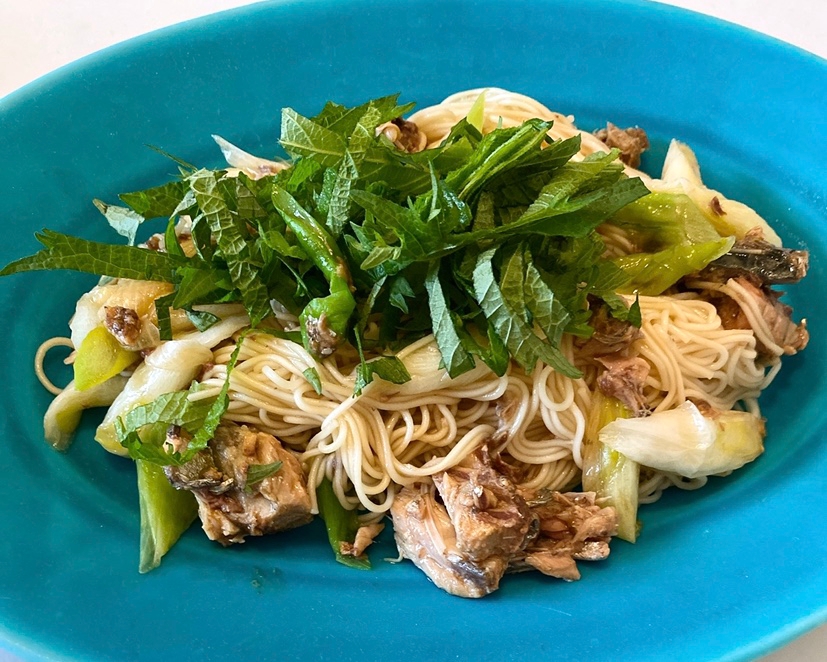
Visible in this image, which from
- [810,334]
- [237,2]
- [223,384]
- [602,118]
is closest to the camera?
[223,384]

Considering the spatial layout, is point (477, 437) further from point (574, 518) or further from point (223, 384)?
point (223, 384)

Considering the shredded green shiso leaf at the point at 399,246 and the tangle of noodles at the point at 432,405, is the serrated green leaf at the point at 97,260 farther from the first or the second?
the tangle of noodles at the point at 432,405

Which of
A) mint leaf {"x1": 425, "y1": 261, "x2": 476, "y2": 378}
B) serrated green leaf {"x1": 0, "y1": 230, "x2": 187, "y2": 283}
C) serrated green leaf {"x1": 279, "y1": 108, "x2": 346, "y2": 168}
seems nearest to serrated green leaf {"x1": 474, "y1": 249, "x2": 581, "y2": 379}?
mint leaf {"x1": 425, "y1": 261, "x2": 476, "y2": 378}

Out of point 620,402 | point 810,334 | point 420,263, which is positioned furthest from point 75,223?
point 810,334

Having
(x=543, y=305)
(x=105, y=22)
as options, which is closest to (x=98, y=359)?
(x=543, y=305)

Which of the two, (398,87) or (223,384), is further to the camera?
(398,87)

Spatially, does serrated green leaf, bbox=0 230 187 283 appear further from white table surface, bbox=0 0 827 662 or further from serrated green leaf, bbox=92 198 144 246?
white table surface, bbox=0 0 827 662

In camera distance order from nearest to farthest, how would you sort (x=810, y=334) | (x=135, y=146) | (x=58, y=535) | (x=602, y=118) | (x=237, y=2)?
(x=58, y=535) < (x=810, y=334) < (x=135, y=146) < (x=602, y=118) < (x=237, y=2)
